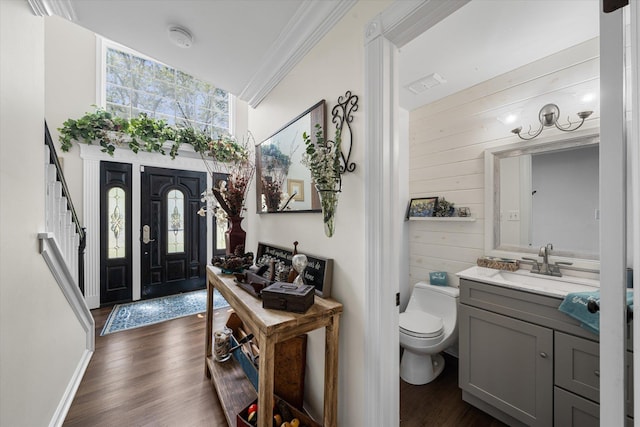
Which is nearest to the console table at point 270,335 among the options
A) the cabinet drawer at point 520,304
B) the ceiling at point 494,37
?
the cabinet drawer at point 520,304

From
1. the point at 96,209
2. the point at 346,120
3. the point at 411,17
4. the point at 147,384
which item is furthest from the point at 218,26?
the point at 96,209

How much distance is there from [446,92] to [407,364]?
7.95 feet

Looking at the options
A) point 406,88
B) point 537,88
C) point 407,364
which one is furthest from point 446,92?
point 407,364

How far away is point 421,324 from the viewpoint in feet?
6.54

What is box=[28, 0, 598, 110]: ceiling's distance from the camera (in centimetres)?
138

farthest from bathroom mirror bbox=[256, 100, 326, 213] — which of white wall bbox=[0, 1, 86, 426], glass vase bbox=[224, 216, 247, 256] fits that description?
white wall bbox=[0, 1, 86, 426]

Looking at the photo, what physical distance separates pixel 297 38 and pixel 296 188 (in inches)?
37.8

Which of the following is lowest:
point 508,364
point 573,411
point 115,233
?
point 573,411

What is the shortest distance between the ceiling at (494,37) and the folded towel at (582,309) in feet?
5.03

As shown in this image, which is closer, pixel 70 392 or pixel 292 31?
pixel 292 31

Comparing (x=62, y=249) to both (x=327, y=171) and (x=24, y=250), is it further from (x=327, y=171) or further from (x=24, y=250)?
(x=327, y=171)

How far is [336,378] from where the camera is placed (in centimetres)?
122

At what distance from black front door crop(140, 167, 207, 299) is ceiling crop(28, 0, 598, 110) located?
242 cm

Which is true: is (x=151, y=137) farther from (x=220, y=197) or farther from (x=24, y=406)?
(x=24, y=406)
